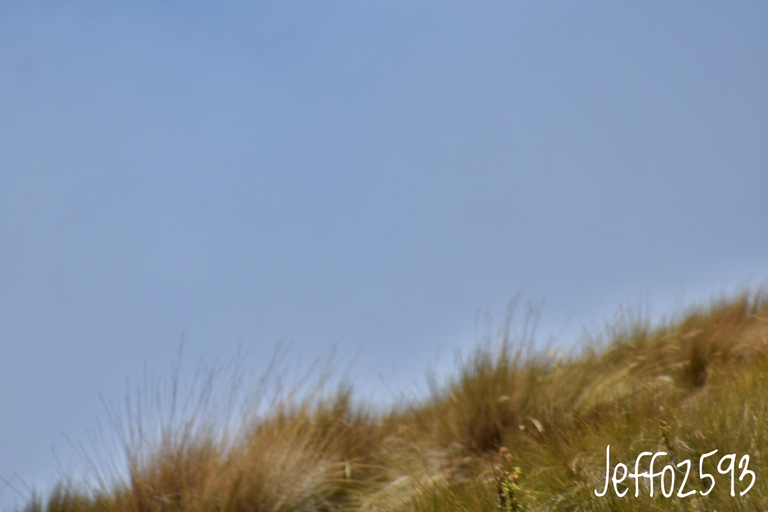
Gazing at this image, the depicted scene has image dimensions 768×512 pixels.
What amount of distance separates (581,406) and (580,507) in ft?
6.34

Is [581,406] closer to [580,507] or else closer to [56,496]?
[580,507]

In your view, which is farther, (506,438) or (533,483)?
(506,438)

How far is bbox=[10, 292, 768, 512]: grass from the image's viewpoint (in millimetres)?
2885

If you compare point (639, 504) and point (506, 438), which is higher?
point (506, 438)

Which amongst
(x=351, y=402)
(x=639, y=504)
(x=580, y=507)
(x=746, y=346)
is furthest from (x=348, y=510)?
(x=746, y=346)

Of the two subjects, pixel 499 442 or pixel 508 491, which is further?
pixel 499 442

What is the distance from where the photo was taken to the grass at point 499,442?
288 cm

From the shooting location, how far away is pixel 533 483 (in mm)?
3197

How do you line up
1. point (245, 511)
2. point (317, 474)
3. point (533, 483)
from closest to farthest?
point (533, 483) < point (245, 511) < point (317, 474)

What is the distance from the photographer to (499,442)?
454 centimetres

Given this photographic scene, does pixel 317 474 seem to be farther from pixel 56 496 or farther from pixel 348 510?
pixel 56 496

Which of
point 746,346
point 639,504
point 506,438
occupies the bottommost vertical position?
point 639,504

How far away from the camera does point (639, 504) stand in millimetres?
2582

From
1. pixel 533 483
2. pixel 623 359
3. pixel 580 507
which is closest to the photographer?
pixel 580 507
